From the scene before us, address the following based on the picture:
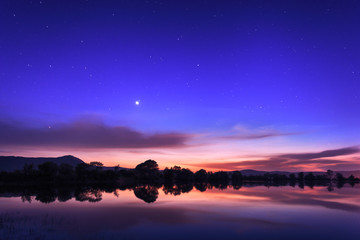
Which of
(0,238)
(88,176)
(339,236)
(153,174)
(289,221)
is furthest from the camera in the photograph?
(153,174)

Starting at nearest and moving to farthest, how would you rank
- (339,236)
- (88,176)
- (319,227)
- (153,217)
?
(339,236) → (319,227) → (153,217) → (88,176)

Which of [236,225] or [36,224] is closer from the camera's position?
[36,224]

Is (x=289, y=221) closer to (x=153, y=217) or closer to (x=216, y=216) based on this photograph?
(x=216, y=216)

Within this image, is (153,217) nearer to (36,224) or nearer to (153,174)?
(36,224)

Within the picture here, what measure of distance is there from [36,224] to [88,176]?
4332 inches

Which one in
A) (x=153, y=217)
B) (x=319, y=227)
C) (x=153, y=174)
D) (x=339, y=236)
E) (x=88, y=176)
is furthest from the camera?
(x=153, y=174)

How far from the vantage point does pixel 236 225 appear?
26.4 m

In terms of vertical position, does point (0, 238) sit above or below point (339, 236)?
above

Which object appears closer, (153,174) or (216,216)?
(216,216)

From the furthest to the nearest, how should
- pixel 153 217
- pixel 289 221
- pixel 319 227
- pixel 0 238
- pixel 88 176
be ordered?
1. pixel 88 176
2. pixel 153 217
3. pixel 289 221
4. pixel 319 227
5. pixel 0 238

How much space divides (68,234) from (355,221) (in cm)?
3221

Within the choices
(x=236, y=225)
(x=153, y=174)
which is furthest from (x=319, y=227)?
(x=153, y=174)

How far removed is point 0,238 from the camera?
18.6 meters

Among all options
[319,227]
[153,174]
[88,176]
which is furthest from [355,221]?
[153,174]
